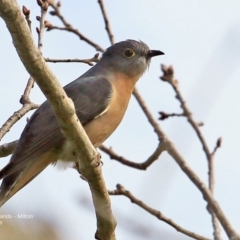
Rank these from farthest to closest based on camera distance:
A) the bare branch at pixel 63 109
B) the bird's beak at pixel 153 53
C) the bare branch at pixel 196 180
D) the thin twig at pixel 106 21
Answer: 1. the bird's beak at pixel 153 53
2. the thin twig at pixel 106 21
3. the bare branch at pixel 196 180
4. the bare branch at pixel 63 109

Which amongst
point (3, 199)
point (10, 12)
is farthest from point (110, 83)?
point (10, 12)

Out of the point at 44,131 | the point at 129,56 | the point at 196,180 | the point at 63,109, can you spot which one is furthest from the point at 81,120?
the point at 63,109

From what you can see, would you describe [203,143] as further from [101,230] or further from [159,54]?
[159,54]

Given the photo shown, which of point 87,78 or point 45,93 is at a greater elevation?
point 87,78

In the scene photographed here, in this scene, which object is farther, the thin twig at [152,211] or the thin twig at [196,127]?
the thin twig at [196,127]

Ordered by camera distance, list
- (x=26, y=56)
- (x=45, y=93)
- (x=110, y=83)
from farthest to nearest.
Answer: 1. (x=110, y=83)
2. (x=45, y=93)
3. (x=26, y=56)

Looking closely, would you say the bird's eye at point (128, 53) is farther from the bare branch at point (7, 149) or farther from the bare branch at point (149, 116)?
the bare branch at point (7, 149)

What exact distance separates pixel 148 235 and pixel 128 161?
2.82 meters

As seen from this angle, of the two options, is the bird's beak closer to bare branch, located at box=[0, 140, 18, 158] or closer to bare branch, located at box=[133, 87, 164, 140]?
bare branch, located at box=[133, 87, 164, 140]

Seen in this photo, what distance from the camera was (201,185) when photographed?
5559 mm

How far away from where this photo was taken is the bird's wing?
600cm

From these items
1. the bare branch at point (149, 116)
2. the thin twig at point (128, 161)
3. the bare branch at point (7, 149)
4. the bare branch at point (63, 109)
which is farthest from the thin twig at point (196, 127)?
the bare branch at point (7, 149)

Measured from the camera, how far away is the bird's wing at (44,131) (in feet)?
19.7

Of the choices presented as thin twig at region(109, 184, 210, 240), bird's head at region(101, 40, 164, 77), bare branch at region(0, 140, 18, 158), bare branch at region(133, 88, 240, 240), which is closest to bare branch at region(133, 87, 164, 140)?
bare branch at region(133, 88, 240, 240)
